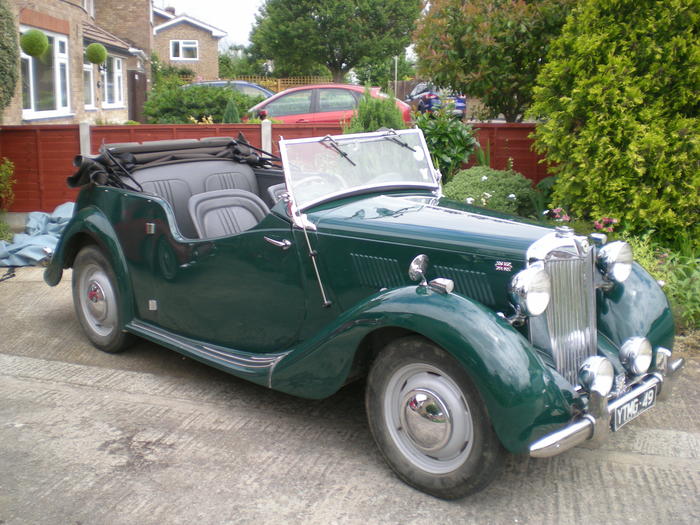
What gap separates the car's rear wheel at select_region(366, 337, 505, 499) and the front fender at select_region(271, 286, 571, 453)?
0.11 metres

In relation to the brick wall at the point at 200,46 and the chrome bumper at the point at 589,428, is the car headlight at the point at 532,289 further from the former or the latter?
the brick wall at the point at 200,46

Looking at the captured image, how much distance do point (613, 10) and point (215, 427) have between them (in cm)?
486

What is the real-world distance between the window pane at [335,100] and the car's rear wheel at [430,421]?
1056cm

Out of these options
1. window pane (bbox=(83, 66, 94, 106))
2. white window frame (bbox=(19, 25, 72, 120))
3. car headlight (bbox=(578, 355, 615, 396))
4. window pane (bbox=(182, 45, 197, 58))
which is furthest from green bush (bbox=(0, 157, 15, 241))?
window pane (bbox=(182, 45, 197, 58))

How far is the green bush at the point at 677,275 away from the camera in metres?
5.07

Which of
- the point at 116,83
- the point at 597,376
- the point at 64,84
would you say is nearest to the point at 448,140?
the point at 597,376

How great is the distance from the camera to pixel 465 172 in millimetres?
7270

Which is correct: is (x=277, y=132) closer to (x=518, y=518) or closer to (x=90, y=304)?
(x=90, y=304)

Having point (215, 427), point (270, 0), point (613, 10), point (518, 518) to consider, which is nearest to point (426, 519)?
point (518, 518)

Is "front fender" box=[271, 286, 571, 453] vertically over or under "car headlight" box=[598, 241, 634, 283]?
under

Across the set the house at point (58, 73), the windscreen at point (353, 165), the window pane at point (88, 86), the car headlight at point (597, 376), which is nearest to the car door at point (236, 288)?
the windscreen at point (353, 165)

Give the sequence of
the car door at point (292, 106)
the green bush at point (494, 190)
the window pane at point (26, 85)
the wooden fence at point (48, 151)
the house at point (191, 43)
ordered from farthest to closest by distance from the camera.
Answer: the house at point (191, 43) → the window pane at point (26, 85) → the car door at point (292, 106) → the wooden fence at point (48, 151) → the green bush at point (494, 190)

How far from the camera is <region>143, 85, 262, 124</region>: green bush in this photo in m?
14.8

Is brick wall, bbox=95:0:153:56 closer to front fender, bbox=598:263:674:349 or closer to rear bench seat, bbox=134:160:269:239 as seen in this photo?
rear bench seat, bbox=134:160:269:239
